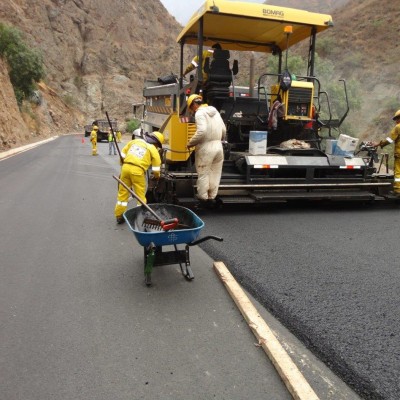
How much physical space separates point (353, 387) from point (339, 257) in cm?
232

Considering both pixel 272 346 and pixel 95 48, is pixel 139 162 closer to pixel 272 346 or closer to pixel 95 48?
pixel 272 346

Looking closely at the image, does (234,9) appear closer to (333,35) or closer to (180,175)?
(180,175)

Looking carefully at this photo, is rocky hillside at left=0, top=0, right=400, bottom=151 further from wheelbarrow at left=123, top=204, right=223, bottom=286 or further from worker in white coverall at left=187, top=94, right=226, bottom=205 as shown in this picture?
wheelbarrow at left=123, top=204, right=223, bottom=286

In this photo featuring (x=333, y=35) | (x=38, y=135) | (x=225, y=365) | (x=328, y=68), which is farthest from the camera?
(x=333, y=35)

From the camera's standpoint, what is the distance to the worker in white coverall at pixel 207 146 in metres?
6.04

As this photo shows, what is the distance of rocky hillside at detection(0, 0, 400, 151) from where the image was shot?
124 ft

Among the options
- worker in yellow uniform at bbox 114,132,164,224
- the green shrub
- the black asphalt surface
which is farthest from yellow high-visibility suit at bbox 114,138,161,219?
the green shrub

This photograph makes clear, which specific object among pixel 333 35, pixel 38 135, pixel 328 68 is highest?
pixel 333 35

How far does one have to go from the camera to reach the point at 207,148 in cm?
612

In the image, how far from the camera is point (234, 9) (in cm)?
642

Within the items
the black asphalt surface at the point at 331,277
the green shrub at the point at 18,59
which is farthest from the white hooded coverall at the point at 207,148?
the green shrub at the point at 18,59

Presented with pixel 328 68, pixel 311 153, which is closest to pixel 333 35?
pixel 328 68

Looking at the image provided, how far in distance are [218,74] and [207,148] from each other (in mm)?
1493

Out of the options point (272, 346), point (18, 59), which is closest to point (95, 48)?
point (18, 59)
